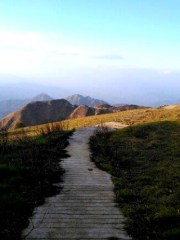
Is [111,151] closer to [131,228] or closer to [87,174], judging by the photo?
[87,174]

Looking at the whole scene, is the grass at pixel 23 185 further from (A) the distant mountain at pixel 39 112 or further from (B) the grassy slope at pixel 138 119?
(A) the distant mountain at pixel 39 112

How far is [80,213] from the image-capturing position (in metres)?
5.18

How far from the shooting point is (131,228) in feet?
15.1

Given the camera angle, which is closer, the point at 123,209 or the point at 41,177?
the point at 123,209

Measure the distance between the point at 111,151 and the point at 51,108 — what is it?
7051 cm

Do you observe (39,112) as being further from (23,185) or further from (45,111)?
(23,185)

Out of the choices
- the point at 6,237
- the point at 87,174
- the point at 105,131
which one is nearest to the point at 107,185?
the point at 87,174

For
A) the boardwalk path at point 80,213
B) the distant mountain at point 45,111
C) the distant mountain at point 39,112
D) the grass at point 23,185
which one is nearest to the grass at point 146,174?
the boardwalk path at point 80,213

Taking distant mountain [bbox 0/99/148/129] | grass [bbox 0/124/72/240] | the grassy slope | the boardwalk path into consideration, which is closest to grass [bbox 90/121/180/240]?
the boardwalk path

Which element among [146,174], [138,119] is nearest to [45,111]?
[138,119]

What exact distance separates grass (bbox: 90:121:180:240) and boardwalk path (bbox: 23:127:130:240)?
0.29m

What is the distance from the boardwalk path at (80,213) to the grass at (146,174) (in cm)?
29

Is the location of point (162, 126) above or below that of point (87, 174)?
above

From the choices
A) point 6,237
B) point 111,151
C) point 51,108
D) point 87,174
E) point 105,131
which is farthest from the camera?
point 51,108
